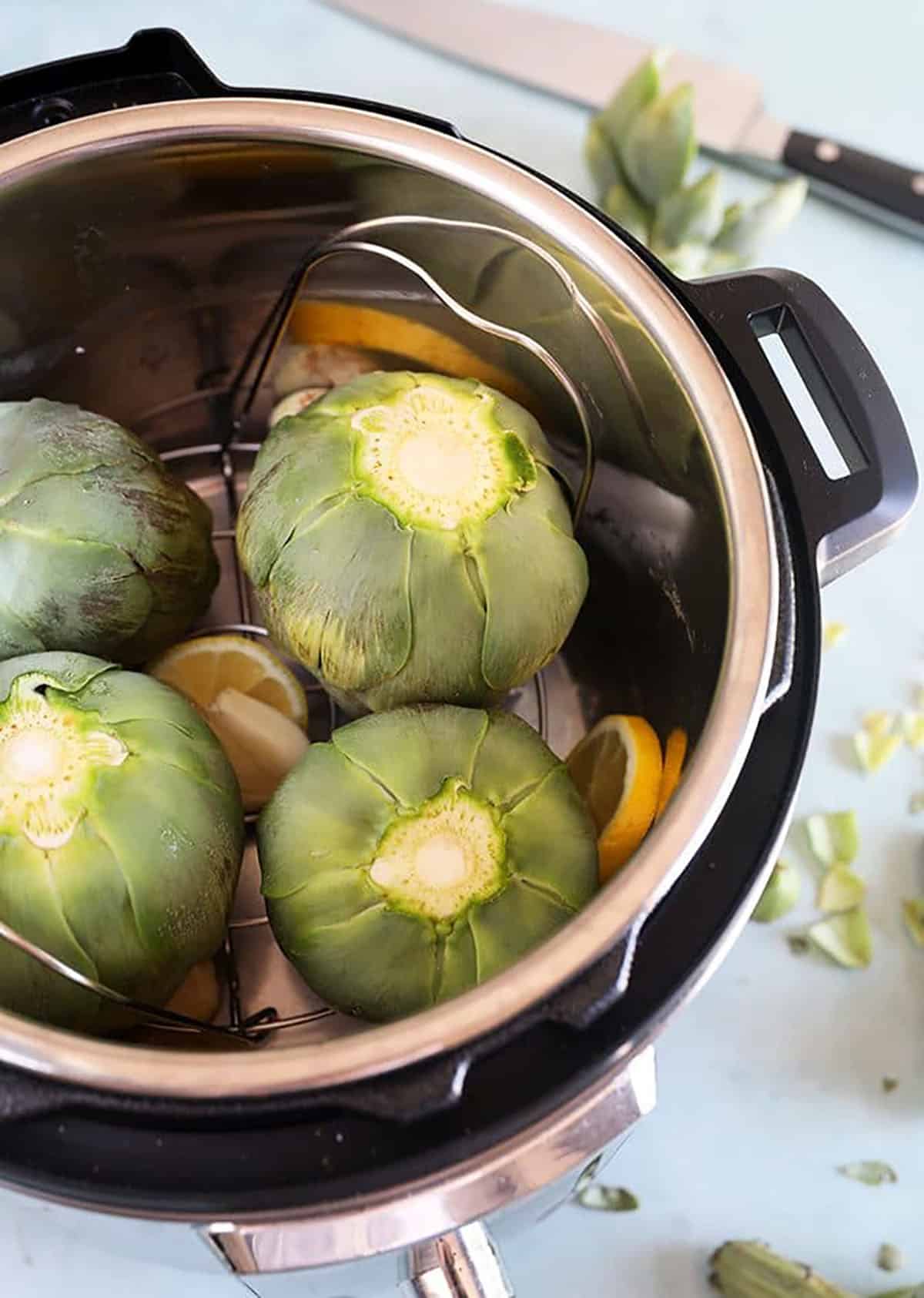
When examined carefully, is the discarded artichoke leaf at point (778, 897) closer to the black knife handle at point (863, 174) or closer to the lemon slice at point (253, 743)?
the lemon slice at point (253, 743)

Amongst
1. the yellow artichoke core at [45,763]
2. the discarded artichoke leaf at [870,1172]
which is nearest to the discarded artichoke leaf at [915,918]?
the discarded artichoke leaf at [870,1172]

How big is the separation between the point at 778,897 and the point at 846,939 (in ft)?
0.14

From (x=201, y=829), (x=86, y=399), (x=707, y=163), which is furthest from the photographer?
(x=707, y=163)

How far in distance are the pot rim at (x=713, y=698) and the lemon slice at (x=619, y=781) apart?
0.31ft

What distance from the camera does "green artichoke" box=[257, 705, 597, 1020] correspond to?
A: 45cm

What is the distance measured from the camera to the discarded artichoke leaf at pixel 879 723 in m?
0.73

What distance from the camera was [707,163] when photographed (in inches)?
33.9

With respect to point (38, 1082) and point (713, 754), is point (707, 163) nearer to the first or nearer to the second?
point (713, 754)

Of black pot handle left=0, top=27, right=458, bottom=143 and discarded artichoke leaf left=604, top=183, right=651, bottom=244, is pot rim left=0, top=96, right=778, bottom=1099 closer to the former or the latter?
black pot handle left=0, top=27, right=458, bottom=143

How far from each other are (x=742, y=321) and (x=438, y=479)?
13cm

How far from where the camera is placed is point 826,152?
83cm

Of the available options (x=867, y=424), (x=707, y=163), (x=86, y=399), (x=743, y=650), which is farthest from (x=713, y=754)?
(x=707, y=163)

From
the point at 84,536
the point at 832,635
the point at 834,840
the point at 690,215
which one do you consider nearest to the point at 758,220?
the point at 690,215

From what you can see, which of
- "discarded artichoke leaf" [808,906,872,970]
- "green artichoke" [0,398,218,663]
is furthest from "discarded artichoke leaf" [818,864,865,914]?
"green artichoke" [0,398,218,663]
